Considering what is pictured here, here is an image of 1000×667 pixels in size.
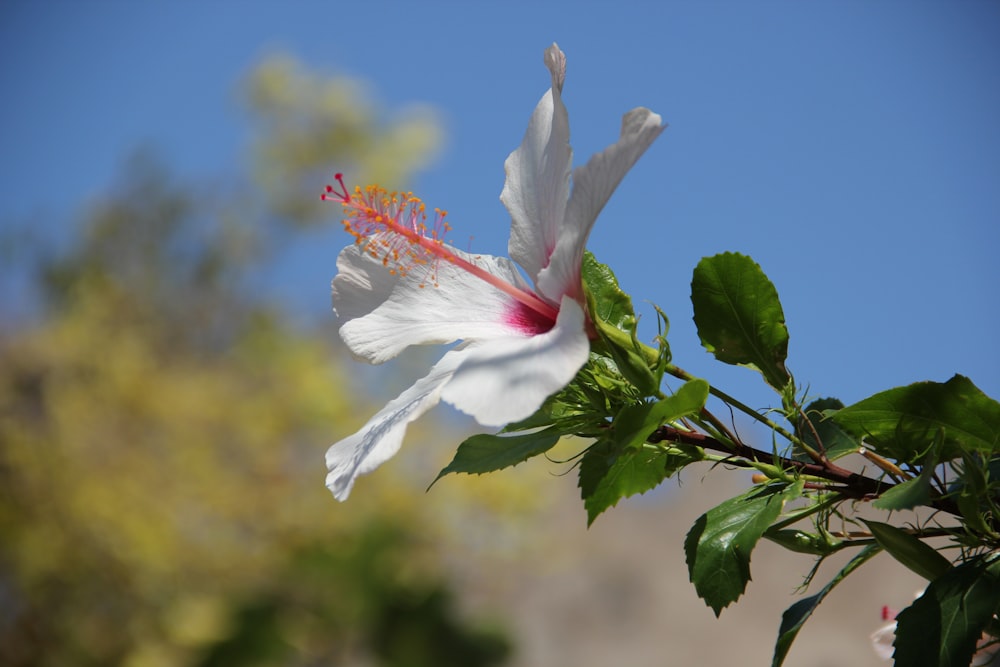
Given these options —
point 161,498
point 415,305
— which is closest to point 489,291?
point 415,305

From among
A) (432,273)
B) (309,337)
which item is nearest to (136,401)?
(309,337)

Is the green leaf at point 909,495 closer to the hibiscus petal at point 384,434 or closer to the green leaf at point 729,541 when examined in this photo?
the green leaf at point 729,541

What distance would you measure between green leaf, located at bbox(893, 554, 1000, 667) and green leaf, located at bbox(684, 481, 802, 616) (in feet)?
0.26

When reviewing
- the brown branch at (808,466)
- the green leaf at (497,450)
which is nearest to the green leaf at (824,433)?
the brown branch at (808,466)

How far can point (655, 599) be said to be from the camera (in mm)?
6391

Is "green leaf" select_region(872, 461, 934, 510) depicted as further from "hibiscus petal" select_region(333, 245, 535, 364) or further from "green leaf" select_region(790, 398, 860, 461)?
"hibiscus petal" select_region(333, 245, 535, 364)

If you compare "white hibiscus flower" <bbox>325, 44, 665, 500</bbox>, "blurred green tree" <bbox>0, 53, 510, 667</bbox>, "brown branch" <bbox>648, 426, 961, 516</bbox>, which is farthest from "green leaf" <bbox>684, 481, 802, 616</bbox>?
"blurred green tree" <bbox>0, 53, 510, 667</bbox>

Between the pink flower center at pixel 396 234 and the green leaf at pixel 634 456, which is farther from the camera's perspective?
→ the pink flower center at pixel 396 234

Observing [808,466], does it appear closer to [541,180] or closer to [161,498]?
[541,180]

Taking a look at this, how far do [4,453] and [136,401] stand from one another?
2.55ft

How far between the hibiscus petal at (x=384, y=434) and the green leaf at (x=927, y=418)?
0.20 metres

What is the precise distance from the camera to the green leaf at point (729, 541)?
0.40 m

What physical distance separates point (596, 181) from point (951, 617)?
25 cm

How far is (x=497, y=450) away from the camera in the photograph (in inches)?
16.9
